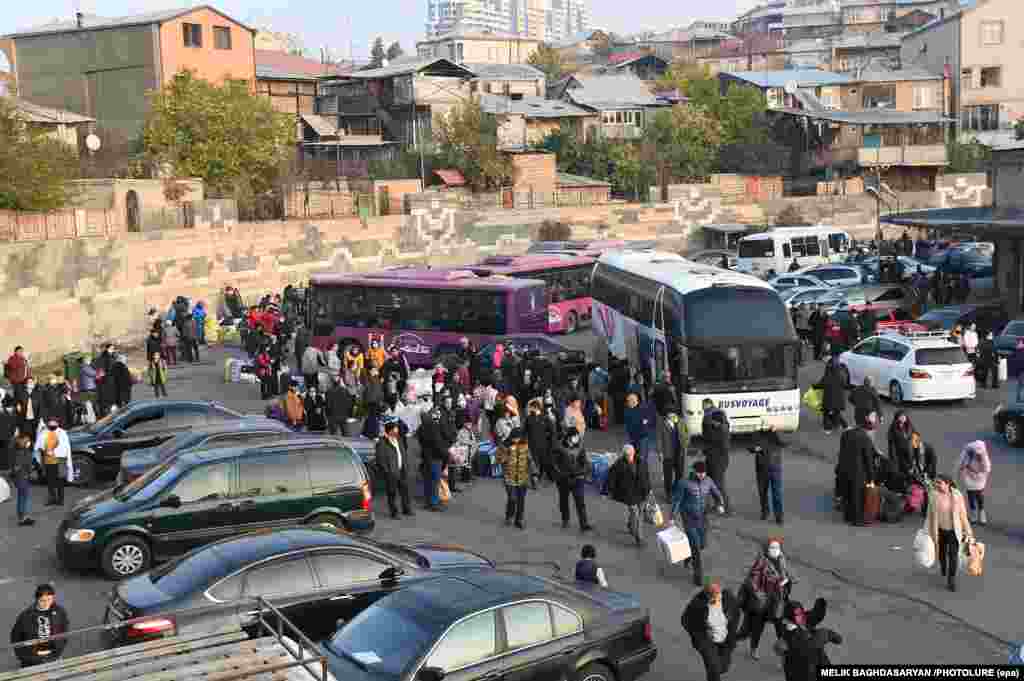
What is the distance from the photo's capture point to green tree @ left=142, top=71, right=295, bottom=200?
51.4 metres

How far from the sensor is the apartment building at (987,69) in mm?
82625

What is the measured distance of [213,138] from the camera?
52188 millimetres

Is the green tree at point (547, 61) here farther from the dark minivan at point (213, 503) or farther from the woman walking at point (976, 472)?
the dark minivan at point (213, 503)

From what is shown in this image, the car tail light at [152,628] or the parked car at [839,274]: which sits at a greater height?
the parked car at [839,274]

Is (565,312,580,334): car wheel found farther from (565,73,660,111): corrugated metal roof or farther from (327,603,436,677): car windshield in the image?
(565,73,660,111): corrugated metal roof

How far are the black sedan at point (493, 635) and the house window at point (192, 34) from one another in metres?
59.9

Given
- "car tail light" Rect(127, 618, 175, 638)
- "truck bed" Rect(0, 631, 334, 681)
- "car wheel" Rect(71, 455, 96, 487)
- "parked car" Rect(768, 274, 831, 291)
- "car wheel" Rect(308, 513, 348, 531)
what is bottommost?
"car wheel" Rect(71, 455, 96, 487)

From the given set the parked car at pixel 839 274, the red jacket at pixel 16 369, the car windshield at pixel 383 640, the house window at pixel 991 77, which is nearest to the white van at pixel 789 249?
the parked car at pixel 839 274

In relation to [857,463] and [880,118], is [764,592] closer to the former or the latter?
[857,463]

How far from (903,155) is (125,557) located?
6076 cm

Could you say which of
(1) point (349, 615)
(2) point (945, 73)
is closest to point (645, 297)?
(1) point (349, 615)

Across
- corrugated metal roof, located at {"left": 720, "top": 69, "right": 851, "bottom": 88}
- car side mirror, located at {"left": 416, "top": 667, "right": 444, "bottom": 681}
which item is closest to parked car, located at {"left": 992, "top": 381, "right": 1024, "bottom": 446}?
car side mirror, located at {"left": 416, "top": 667, "right": 444, "bottom": 681}

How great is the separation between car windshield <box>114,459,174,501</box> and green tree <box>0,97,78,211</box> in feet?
74.4

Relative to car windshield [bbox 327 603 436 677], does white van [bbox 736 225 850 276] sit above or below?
above
